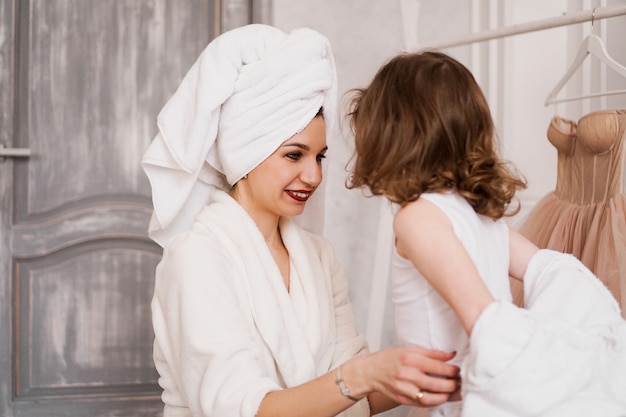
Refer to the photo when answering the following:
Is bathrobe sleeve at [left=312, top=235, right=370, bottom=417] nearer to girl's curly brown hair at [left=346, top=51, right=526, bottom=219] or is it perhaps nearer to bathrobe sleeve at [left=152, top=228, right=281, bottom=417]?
bathrobe sleeve at [left=152, top=228, right=281, bottom=417]

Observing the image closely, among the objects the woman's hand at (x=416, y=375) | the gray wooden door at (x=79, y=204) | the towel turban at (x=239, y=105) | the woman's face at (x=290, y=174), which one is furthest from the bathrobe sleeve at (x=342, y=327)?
the gray wooden door at (x=79, y=204)

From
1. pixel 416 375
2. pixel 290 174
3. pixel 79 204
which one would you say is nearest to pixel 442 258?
pixel 416 375

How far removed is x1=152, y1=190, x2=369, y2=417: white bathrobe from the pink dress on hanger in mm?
531

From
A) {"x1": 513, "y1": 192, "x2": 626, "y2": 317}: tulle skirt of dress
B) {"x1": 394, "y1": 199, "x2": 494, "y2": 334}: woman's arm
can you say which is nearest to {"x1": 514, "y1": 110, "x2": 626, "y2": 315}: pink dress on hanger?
{"x1": 513, "y1": 192, "x2": 626, "y2": 317}: tulle skirt of dress

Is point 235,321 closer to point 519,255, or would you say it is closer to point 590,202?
point 519,255

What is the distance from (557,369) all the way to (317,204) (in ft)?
3.48

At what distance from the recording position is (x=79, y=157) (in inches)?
112

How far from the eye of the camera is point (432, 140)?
45.0 inches

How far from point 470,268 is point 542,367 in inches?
6.6

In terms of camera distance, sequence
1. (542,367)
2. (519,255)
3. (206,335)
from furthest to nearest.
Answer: (206,335), (519,255), (542,367)

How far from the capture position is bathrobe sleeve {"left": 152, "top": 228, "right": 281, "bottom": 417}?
1.33 meters

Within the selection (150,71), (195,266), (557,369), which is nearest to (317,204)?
(195,266)

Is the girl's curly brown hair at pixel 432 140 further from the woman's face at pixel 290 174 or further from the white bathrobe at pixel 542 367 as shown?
the woman's face at pixel 290 174

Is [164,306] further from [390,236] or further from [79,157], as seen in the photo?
[79,157]
